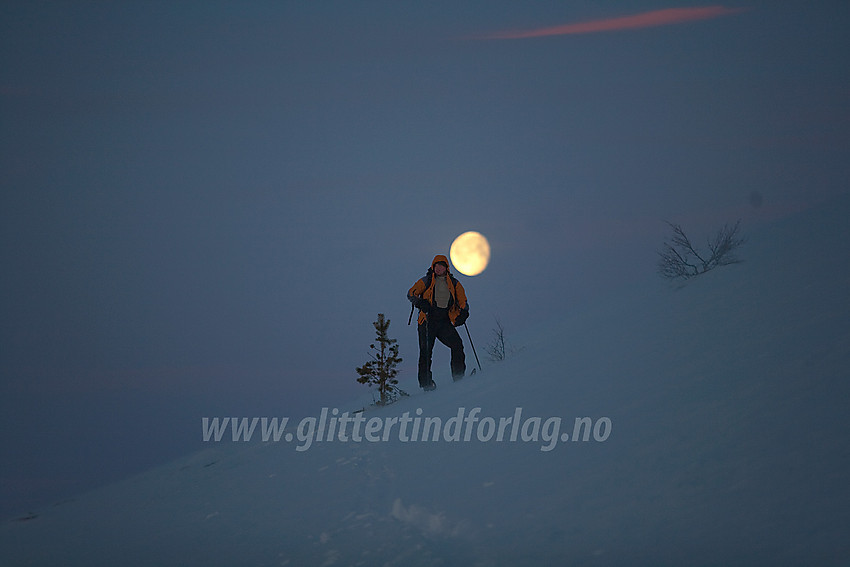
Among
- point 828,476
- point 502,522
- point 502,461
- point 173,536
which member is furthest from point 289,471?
point 828,476

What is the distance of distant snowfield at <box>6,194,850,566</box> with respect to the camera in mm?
2828

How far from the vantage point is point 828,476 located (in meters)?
Answer: 2.73

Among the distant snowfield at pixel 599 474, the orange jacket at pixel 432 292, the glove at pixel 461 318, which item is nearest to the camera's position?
the distant snowfield at pixel 599 474

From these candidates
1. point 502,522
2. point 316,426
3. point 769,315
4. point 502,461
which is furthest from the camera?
point 316,426

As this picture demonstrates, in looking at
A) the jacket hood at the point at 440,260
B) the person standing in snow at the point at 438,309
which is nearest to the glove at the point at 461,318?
the person standing in snow at the point at 438,309

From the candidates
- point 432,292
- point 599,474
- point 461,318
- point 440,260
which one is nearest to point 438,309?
point 432,292

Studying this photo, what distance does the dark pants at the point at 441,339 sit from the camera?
30.0 feet

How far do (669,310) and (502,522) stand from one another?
446 cm

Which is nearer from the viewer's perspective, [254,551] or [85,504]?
[254,551]

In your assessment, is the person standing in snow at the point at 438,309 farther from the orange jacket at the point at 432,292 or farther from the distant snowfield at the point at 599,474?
the distant snowfield at the point at 599,474

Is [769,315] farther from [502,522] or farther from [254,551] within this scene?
[254,551]

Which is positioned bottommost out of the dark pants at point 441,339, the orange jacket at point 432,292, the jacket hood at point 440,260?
the dark pants at point 441,339

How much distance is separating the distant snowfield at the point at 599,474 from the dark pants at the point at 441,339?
192 centimetres

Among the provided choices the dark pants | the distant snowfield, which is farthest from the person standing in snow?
the distant snowfield
